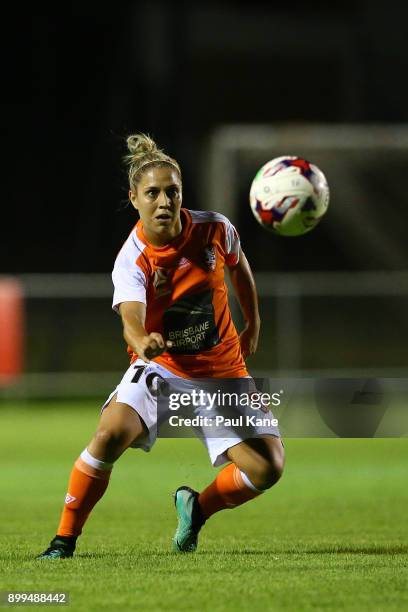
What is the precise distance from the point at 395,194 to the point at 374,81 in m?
8.48

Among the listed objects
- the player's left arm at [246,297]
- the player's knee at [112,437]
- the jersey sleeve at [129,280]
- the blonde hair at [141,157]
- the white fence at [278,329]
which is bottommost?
the white fence at [278,329]

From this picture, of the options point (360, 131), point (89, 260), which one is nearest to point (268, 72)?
point (89, 260)

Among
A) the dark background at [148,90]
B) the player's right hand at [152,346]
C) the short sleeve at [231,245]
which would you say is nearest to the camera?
the player's right hand at [152,346]

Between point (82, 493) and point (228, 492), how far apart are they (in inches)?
31.4

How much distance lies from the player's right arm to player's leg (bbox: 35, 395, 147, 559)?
0.37 metres

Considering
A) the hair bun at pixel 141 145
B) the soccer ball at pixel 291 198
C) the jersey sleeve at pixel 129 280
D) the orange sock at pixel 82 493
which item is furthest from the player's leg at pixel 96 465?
the soccer ball at pixel 291 198

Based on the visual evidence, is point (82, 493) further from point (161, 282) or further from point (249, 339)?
point (249, 339)

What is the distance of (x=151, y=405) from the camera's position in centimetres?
575

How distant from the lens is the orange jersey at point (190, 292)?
19.1 ft

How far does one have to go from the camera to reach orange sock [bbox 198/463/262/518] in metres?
5.99

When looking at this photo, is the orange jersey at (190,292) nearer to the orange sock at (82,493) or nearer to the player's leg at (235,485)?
the player's leg at (235,485)

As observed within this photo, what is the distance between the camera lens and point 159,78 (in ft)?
102

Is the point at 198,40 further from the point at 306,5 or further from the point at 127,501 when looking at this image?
the point at 127,501

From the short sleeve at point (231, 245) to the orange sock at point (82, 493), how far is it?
4.10 feet
